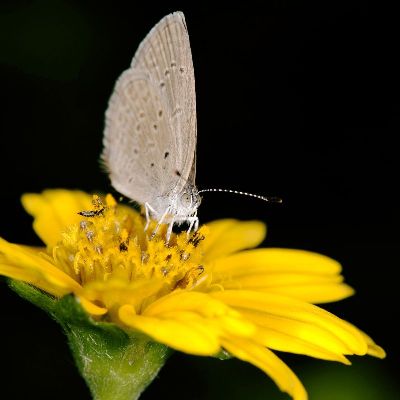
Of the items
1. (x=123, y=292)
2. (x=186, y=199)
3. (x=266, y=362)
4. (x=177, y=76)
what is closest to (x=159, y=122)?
(x=177, y=76)

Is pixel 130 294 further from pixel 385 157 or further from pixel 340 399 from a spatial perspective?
pixel 385 157

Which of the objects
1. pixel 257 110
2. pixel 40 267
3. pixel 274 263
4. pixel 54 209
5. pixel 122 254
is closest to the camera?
pixel 40 267

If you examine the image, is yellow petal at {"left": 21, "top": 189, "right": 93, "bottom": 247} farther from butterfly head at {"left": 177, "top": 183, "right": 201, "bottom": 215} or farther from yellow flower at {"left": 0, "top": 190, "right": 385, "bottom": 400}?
butterfly head at {"left": 177, "top": 183, "right": 201, "bottom": 215}

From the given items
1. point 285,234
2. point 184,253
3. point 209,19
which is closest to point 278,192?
point 285,234

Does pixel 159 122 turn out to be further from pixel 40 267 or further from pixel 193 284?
pixel 40 267

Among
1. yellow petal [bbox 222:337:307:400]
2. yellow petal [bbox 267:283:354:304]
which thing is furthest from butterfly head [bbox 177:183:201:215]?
yellow petal [bbox 222:337:307:400]

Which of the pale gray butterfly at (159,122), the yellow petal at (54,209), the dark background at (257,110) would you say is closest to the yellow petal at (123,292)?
the pale gray butterfly at (159,122)
